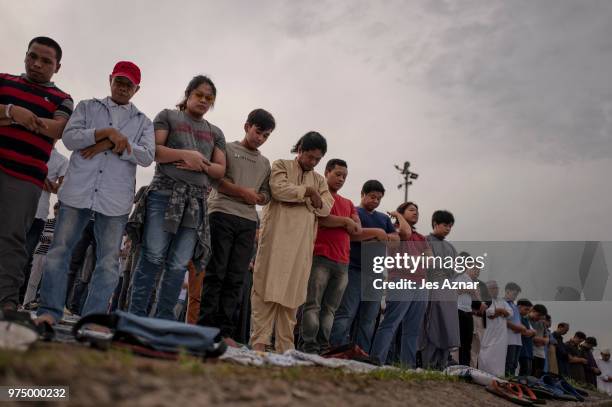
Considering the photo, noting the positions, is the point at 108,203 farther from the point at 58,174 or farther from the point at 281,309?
the point at 58,174

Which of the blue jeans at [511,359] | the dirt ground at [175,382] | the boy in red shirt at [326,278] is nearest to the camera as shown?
the dirt ground at [175,382]

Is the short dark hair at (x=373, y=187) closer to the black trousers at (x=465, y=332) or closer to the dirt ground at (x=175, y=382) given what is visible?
the black trousers at (x=465, y=332)

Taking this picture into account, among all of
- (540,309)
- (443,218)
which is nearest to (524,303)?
(540,309)

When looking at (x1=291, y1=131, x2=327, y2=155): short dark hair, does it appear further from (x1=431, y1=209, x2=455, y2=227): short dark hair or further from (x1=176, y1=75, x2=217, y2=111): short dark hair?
(x1=431, y1=209, x2=455, y2=227): short dark hair

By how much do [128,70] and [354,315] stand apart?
144 inches

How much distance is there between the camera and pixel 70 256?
3.73 meters

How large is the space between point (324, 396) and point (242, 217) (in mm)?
2516

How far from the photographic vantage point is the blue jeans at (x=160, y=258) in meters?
4.09

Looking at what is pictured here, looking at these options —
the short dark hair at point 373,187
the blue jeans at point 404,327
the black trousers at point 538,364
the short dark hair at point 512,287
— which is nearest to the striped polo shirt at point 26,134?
the short dark hair at point 373,187

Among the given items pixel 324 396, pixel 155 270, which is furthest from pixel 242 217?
pixel 324 396

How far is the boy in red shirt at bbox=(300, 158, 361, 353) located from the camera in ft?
16.5

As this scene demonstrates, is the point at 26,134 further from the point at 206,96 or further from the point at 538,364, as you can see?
the point at 538,364

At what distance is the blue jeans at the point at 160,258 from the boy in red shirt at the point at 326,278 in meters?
1.42

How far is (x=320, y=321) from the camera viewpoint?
531 cm
